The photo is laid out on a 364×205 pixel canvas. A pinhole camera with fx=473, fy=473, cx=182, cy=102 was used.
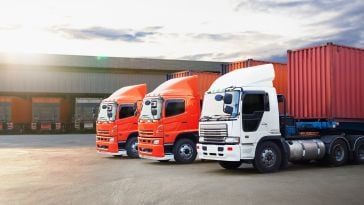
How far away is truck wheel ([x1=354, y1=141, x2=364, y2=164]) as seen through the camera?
1476 cm

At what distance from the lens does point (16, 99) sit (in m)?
50.5

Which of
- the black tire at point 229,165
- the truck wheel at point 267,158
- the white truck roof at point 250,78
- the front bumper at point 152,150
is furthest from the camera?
the front bumper at point 152,150

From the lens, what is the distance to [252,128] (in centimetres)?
1269

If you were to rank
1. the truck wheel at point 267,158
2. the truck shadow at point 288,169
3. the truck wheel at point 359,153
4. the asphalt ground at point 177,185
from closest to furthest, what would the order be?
the asphalt ground at point 177,185 < the truck wheel at point 267,158 < the truck shadow at point 288,169 < the truck wheel at point 359,153

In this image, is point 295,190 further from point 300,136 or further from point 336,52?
point 336,52

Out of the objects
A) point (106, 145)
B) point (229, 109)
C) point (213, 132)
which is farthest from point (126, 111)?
point (229, 109)

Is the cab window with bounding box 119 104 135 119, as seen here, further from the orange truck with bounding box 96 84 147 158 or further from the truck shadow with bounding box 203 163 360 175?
the truck shadow with bounding box 203 163 360 175

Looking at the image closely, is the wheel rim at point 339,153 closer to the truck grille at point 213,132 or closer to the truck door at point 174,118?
the truck grille at point 213,132

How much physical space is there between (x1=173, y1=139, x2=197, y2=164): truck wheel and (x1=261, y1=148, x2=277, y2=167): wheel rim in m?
3.88

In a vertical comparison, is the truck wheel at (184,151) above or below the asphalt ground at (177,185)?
above

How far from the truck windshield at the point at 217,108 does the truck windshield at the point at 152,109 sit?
283 cm

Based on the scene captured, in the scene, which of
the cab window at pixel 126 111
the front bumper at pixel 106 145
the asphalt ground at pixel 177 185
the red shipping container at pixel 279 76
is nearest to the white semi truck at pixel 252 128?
the asphalt ground at pixel 177 185

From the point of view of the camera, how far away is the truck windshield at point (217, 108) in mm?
12516

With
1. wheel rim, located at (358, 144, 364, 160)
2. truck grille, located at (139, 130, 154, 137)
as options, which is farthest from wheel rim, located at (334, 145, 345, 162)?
truck grille, located at (139, 130, 154, 137)
